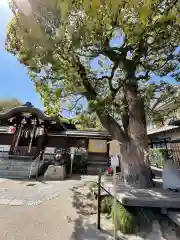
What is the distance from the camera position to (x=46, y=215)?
17.2ft

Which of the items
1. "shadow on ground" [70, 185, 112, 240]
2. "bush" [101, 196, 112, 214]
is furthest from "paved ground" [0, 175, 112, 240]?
"bush" [101, 196, 112, 214]

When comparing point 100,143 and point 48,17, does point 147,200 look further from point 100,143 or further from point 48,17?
point 100,143

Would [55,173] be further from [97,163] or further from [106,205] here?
[97,163]

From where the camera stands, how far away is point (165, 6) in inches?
200

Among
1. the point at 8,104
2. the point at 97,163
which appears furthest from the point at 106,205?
the point at 8,104

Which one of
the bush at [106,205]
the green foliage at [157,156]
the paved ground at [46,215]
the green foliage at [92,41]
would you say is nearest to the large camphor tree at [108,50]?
the green foliage at [92,41]

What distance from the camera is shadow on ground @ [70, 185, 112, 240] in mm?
4164

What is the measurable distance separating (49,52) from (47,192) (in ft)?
18.5

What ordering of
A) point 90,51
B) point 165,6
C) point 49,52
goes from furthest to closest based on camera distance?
1. point 90,51
2. point 49,52
3. point 165,6

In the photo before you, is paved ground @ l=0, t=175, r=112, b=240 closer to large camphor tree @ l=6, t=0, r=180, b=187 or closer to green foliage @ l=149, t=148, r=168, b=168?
large camphor tree @ l=6, t=0, r=180, b=187

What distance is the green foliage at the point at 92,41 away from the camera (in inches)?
187

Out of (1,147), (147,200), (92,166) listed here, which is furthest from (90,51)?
(1,147)

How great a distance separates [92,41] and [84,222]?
5518mm

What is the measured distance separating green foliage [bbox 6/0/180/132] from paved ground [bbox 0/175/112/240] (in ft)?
11.2
